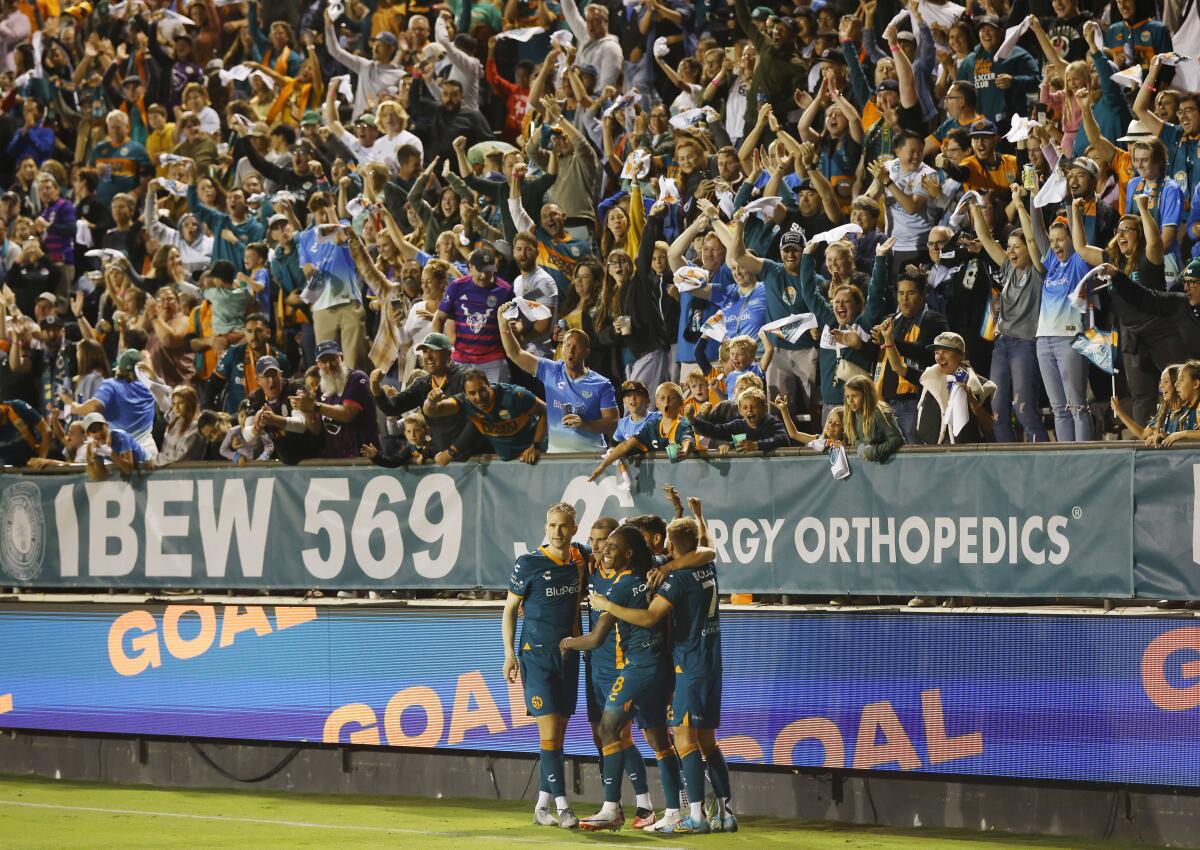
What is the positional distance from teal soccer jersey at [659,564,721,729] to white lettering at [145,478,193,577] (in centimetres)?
501

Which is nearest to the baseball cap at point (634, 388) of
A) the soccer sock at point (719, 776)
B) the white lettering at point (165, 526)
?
the soccer sock at point (719, 776)

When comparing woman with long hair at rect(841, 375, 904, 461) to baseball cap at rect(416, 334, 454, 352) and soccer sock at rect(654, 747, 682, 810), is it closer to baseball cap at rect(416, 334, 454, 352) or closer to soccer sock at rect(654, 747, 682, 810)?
soccer sock at rect(654, 747, 682, 810)

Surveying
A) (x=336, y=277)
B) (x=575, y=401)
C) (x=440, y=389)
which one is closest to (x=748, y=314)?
(x=575, y=401)

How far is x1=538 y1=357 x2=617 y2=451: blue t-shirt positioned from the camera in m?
13.4

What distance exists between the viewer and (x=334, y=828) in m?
11.6

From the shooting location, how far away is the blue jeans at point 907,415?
42.7 feet

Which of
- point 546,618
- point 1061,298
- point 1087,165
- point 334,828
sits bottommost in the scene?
point 334,828

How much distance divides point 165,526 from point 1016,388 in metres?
6.56

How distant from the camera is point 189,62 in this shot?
24.1 metres

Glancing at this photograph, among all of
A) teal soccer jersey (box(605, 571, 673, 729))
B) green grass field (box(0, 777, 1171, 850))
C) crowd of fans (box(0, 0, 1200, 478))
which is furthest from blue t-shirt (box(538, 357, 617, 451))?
green grass field (box(0, 777, 1171, 850))

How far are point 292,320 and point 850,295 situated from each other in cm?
696

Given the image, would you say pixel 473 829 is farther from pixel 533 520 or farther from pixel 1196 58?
pixel 1196 58

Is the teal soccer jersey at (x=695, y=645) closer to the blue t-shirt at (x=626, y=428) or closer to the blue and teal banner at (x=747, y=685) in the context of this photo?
the blue and teal banner at (x=747, y=685)

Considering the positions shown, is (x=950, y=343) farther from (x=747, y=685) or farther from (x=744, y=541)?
(x=747, y=685)
